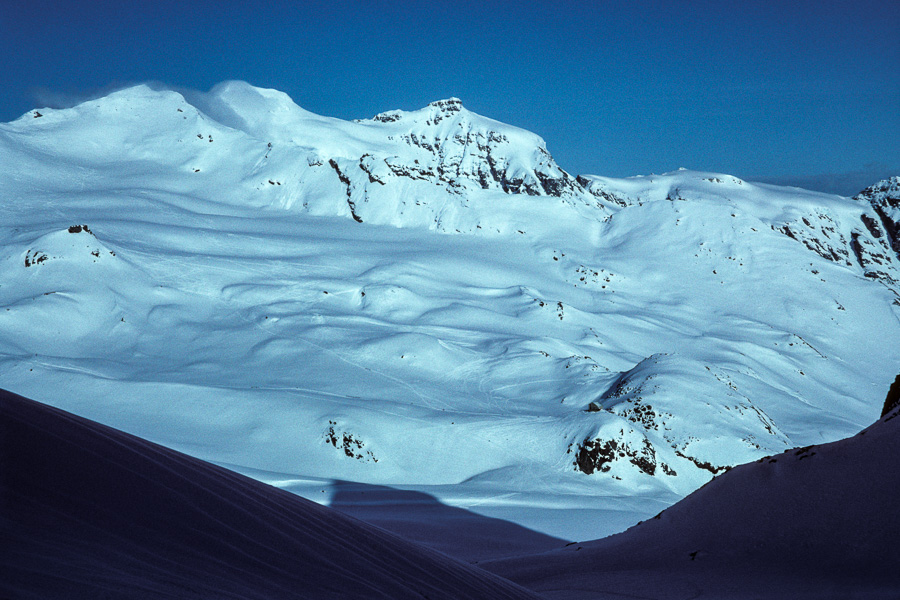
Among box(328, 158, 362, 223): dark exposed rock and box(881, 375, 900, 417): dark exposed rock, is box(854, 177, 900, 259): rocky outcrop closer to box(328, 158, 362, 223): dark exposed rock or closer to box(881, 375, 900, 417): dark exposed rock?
box(328, 158, 362, 223): dark exposed rock

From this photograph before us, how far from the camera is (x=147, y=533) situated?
97.0 inches

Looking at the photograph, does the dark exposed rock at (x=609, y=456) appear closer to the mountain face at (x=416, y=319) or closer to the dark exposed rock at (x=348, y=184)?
the mountain face at (x=416, y=319)

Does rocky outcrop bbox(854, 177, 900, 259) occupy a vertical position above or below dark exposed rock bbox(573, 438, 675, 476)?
above

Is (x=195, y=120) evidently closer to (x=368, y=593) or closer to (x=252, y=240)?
(x=252, y=240)

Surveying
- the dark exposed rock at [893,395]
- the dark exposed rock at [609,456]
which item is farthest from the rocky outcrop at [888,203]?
the dark exposed rock at [893,395]

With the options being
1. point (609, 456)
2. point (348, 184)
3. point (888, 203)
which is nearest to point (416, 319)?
point (609, 456)

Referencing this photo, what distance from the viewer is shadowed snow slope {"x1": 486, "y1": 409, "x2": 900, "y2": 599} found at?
142 inches

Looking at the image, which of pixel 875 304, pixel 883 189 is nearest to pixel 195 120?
pixel 875 304

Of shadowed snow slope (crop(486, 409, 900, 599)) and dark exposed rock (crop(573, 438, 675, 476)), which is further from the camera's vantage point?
dark exposed rock (crop(573, 438, 675, 476))

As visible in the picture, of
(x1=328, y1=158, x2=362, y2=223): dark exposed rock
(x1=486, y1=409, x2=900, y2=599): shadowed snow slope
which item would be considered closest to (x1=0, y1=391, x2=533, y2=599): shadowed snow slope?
(x1=486, y1=409, x2=900, y2=599): shadowed snow slope

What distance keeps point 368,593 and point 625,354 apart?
24.1 m

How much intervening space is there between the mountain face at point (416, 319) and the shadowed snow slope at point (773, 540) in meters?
4.37

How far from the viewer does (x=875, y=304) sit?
39.9 m

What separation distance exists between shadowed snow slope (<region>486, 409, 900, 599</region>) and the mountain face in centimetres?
437
